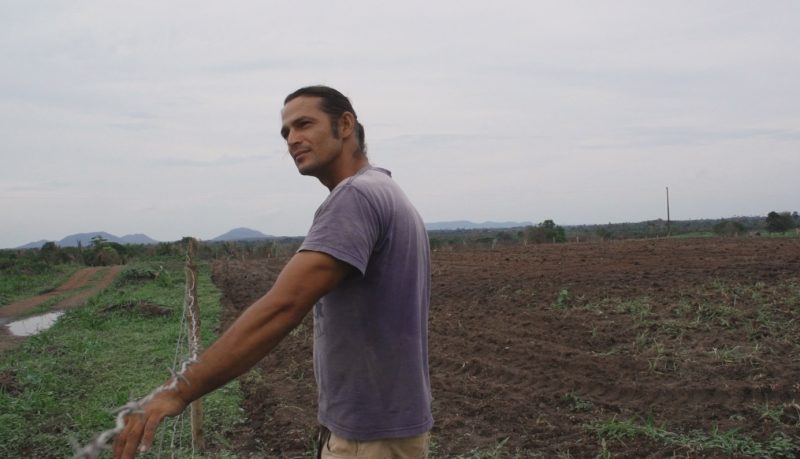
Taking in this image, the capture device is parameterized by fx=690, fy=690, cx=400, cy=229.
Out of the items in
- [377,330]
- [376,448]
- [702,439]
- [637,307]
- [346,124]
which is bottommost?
[702,439]

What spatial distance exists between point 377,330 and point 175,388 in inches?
21.3

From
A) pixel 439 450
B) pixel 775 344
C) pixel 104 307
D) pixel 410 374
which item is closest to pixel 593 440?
pixel 439 450

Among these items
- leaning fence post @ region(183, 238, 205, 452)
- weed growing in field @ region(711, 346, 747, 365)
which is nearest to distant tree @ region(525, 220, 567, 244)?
weed growing in field @ region(711, 346, 747, 365)

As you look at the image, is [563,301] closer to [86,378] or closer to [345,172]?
[86,378]

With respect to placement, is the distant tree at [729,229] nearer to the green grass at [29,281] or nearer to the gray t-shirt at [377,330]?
the green grass at [29,281]

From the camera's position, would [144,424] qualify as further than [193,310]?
No

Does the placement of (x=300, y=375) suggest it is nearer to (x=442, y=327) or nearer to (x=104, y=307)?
(x=442, y=327)

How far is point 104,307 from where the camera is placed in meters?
15.1

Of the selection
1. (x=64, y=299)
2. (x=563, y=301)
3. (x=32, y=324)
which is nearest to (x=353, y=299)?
(x=563, y=301)

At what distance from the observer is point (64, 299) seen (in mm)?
19875

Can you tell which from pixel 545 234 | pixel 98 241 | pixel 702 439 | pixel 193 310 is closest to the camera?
pixel 193 310

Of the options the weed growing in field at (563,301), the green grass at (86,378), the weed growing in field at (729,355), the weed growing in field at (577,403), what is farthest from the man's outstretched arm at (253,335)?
the weed growing in field at (563,301)

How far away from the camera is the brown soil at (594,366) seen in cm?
555

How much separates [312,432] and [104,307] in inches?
432
